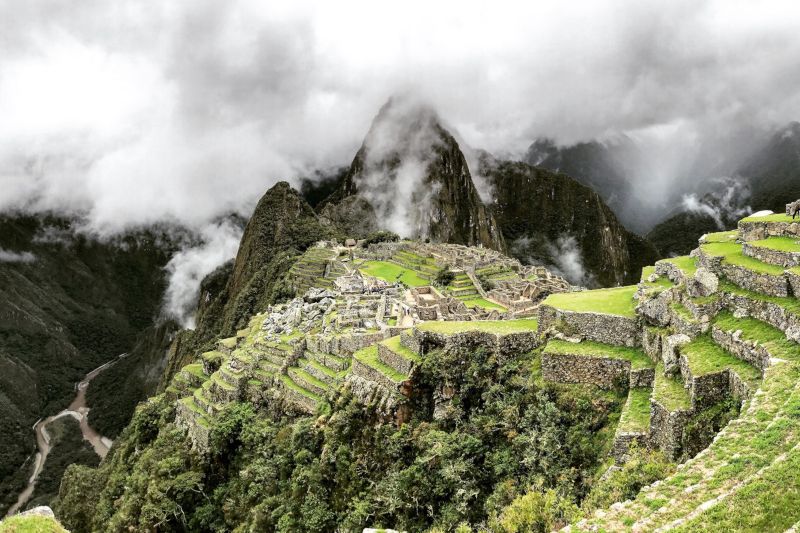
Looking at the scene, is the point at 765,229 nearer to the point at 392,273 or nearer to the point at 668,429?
the point at 668,429

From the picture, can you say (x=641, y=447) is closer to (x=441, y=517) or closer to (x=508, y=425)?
(x=508, y=425)

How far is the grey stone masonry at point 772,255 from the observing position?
13562 mm

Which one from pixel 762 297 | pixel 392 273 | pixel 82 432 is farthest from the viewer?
pixel 82 432

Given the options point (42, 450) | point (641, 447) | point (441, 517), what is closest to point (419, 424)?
point (441, 517)

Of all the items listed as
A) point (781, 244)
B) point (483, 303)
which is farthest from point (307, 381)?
point (483, 303)

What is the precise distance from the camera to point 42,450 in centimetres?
11994

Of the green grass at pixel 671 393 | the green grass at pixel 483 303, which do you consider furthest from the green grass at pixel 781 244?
the green grass at pixel 483 303

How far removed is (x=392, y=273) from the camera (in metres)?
76.6

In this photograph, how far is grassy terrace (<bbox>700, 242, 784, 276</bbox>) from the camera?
13680 mm

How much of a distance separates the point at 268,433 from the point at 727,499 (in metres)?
21.1

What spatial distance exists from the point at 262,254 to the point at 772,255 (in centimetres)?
13085

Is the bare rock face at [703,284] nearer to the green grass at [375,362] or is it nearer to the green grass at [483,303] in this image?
the green grass at [375,362]

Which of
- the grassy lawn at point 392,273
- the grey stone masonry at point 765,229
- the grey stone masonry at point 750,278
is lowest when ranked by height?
the grey stone masonry at point 750,278

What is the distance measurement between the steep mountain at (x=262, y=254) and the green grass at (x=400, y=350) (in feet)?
254
